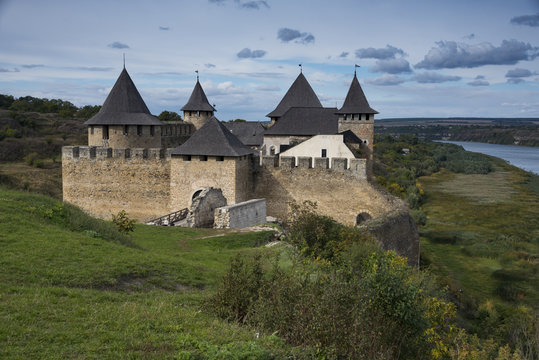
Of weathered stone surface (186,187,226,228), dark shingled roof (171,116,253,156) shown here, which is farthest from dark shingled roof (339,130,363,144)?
weathered stone surface (186,187,226,228)

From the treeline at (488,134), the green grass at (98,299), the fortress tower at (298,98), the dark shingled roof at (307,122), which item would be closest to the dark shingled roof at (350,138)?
the dark shingled roof at (307,122)

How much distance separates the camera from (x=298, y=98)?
27984mm

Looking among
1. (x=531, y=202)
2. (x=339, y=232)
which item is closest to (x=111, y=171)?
(x=339, y=232)

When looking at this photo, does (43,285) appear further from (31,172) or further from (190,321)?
(31,172)

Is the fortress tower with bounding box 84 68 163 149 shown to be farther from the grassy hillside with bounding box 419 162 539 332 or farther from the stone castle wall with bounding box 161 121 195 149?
the grassy hillside with bounding box 419 162 539 332

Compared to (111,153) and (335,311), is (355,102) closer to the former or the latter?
(111,153)

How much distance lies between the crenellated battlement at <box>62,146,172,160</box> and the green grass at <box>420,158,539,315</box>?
12.0 meters

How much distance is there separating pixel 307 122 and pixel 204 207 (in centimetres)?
1129

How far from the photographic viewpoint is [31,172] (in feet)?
102

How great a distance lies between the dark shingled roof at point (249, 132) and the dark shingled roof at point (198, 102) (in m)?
4.54

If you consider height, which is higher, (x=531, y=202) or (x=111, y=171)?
(x=111, y=171)

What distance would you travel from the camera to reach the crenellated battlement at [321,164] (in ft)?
51.4

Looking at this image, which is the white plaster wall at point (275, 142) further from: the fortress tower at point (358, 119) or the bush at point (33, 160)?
the bush at point (33, 160)

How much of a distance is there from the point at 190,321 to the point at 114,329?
80cm
